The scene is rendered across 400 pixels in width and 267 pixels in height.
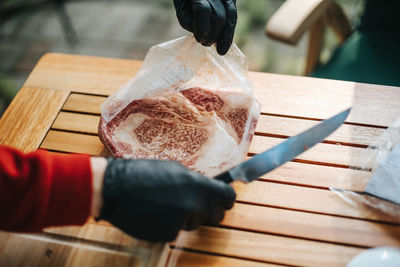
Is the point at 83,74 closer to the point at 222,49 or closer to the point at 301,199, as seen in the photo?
the point at 222,49

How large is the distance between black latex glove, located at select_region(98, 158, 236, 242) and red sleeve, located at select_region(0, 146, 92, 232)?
2.3 inches

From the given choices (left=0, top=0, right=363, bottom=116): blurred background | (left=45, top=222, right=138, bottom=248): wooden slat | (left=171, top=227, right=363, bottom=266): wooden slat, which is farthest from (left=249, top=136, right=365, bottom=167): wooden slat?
(left=0, top=0, right=363, bottom=116): blurred background

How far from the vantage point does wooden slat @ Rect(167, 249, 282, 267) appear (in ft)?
2.74

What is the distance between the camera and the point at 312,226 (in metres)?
0.89

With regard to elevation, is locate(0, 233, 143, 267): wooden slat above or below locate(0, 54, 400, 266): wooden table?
below

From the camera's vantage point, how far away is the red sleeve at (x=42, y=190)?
722 millimetres

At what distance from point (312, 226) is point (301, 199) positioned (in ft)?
0.26

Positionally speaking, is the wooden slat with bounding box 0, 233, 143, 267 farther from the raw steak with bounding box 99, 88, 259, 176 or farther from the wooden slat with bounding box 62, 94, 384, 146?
the wooden slat with bounding box 62, 94, 384, 146

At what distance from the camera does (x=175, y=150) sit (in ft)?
3.43

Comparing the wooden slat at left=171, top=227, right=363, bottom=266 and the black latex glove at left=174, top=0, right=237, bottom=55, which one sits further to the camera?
the black latex glove at left=174, top=0, right=237, bottom=55

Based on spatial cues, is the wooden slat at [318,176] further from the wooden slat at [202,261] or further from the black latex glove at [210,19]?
the black latex glove at [210,19]

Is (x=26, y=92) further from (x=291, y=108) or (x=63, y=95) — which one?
(x=291, y=108)

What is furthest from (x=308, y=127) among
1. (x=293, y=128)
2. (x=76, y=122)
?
(x=76, y=122)

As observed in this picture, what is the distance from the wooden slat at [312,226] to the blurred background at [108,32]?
5.09 ft
